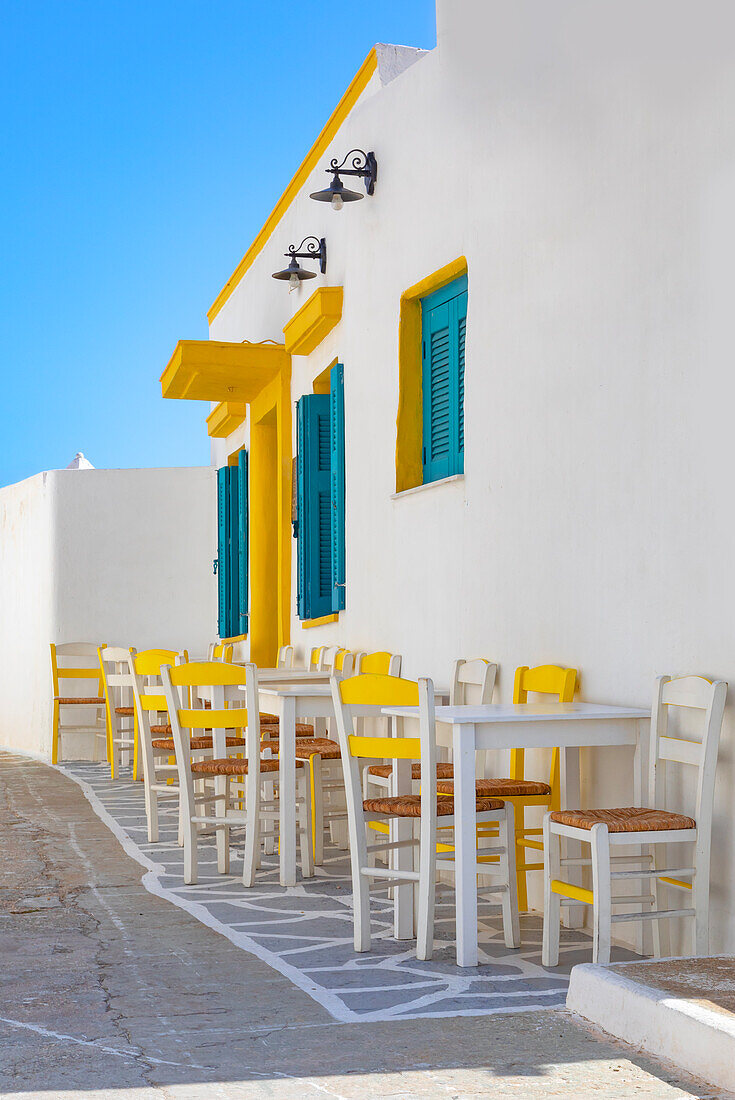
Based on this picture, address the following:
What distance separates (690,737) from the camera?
4.53 m

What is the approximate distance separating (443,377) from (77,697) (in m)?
7.79

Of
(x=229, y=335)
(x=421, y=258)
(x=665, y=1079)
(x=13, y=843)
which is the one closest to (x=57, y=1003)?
(x=665, y=1079)

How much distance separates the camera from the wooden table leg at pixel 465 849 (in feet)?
14.5

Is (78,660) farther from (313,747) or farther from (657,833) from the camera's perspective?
(657,833)

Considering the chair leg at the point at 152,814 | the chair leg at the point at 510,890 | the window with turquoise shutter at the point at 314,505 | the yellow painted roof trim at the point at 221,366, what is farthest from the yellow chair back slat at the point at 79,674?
the chair leg at the point at 510,890

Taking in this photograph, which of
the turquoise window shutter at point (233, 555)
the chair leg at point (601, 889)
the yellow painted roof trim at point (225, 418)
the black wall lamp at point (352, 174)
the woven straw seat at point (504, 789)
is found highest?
the black wall lamp at point (352, 174)

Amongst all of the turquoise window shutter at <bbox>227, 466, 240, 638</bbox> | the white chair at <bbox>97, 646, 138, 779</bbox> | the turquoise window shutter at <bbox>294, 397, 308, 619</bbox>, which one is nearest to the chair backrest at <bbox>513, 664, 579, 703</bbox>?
the turquoise window shutter at <bbox>294, 397, 308, 619</bbox>

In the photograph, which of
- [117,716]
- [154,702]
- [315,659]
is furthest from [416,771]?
[117,716]

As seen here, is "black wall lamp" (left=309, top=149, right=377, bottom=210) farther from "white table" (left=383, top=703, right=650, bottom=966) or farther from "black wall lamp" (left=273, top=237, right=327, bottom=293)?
"white table" (left=383, top=703, right=650, bottom=966)

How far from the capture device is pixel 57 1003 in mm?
3953

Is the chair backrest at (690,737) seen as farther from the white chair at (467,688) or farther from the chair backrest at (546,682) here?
the white chair at (467,688)

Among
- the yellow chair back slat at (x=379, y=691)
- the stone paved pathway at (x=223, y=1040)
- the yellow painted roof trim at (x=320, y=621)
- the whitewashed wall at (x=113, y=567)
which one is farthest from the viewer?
the whitewashed wall at (x=113, y=567)

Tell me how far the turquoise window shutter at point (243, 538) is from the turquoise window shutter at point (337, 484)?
3.84 meters

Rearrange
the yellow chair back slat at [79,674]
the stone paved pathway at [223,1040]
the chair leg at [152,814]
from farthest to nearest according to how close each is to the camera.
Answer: the yellow chair back slat at [79,674]
the chair leg at [152,814]
the stone paved pathway at [223,1040]
